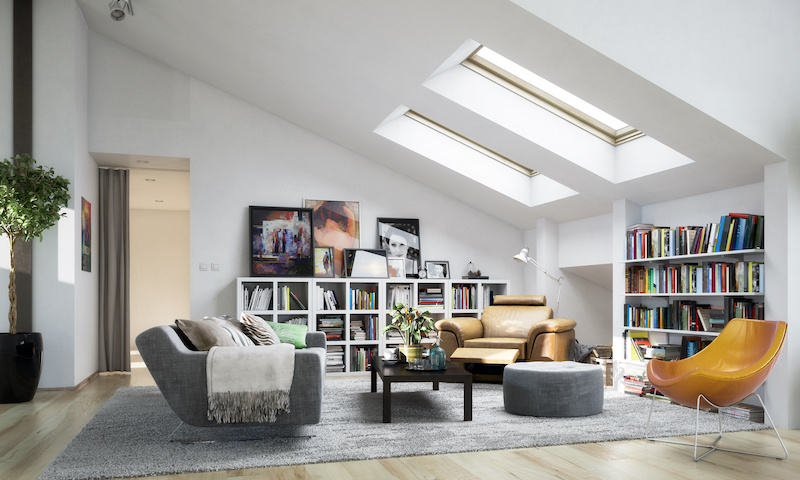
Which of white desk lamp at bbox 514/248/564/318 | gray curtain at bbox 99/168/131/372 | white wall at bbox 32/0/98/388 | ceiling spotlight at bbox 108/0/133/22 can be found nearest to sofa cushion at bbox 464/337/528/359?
white desk lamp at bbox 514/248/564/318

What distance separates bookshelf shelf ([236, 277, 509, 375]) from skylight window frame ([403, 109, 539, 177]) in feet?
4.61

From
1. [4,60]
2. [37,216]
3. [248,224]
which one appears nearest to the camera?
[37,216]

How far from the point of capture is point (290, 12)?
16.1ft

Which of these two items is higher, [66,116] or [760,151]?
[66,116]

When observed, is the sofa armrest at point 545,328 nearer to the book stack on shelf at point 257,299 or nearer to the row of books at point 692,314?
the row of books at point 692,314

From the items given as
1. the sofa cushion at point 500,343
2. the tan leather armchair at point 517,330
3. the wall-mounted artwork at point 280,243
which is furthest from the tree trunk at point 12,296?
the sofa cushion at point 500,343

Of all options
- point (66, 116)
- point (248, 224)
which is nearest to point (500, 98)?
point (248, 224)

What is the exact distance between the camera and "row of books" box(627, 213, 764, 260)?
4.61 m

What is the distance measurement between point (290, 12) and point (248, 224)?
117 inches

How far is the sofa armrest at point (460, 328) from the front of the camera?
643 centimetres

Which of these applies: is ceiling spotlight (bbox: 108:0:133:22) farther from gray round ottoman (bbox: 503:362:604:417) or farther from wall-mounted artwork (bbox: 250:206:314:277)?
gray round ottoman (bbox: 503:362:604:417)

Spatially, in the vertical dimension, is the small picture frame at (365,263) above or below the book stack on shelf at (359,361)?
above

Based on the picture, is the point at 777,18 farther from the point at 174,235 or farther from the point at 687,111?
the point at 174,235

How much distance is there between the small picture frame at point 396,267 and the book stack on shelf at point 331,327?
0.89m
